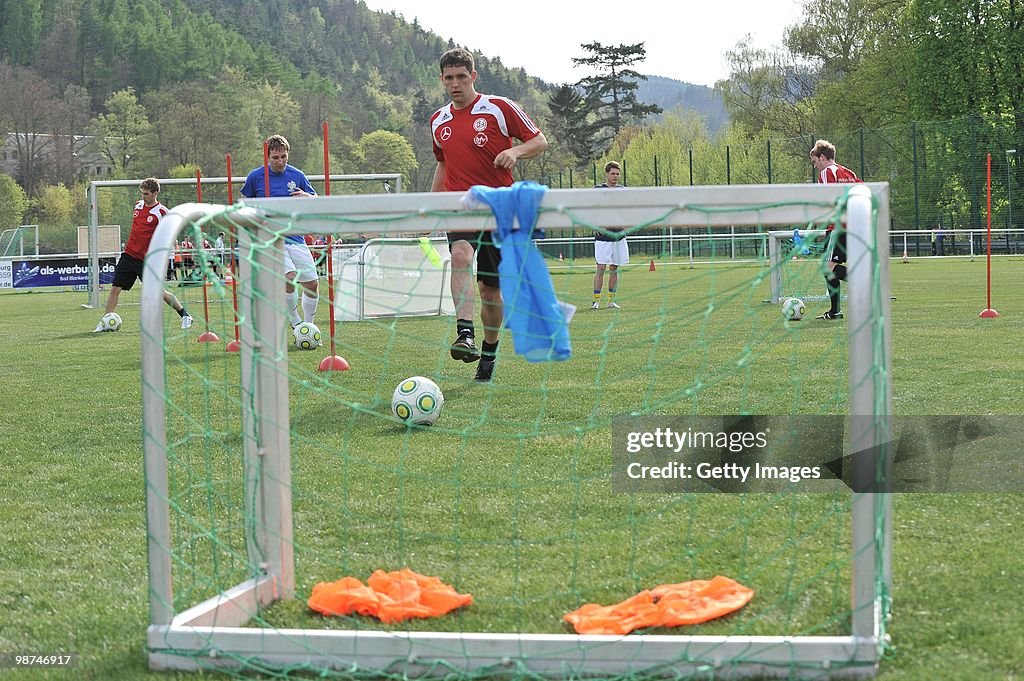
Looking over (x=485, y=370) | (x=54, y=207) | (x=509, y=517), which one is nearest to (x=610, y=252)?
(x=485, y=370)

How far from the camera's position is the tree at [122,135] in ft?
297

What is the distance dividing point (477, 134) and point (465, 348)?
1.36 meters

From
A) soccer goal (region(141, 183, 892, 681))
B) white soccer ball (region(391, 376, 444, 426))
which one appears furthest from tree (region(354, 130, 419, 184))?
soccer goal (region(141, 183, 892, 681))

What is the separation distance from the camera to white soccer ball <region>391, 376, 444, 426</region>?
602cm

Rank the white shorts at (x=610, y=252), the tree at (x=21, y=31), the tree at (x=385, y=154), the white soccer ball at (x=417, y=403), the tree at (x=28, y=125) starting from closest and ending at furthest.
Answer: the white soccer ball at (x=417, y=403) < the white shorts at (x=610, y=252) < the tree at (x=28, y=125) < the tree at (x=385, y=154) < the tree at (x=21, y=31)

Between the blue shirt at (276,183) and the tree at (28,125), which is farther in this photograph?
the tree at (28,125)

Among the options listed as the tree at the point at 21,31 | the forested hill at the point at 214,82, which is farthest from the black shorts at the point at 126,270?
the tree at the point at 21,31

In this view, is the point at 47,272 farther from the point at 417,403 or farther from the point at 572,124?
the point at 572,124

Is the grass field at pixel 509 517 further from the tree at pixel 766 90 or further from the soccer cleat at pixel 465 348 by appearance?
the tree at pixel 766 90

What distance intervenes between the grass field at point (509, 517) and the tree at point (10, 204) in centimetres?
7147

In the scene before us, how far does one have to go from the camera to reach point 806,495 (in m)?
4.40

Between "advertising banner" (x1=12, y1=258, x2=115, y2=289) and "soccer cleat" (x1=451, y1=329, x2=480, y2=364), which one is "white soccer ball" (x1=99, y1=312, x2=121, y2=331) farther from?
"advertising banner" (x1=12, y1=258, x2=115, y2=289)

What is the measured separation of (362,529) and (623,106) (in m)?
91.9

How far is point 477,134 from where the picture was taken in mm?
7223
